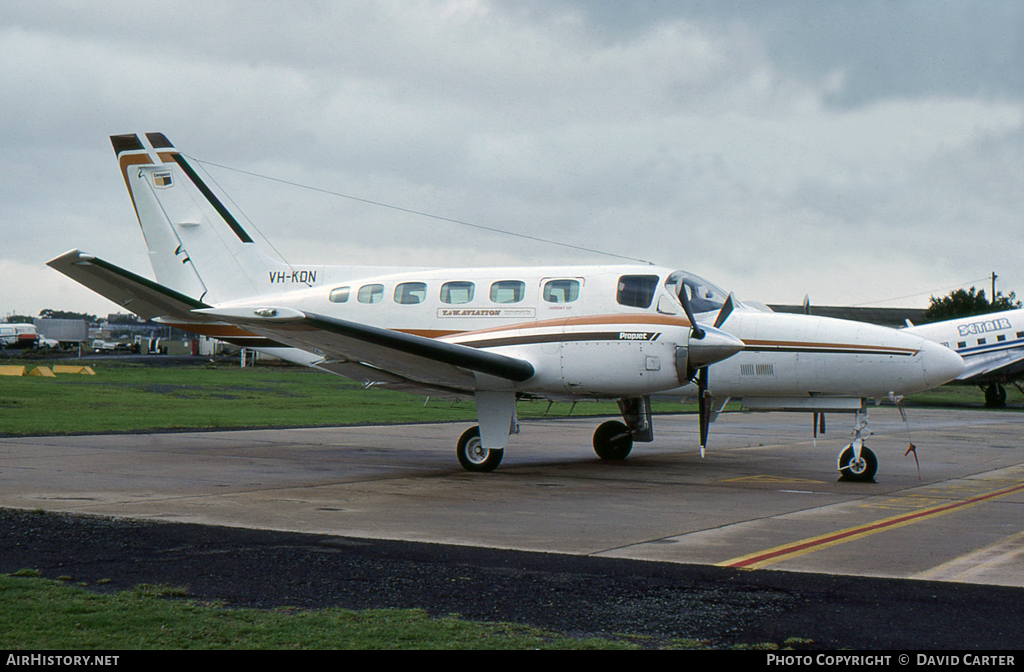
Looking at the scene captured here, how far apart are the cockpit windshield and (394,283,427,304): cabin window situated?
4.09 metres

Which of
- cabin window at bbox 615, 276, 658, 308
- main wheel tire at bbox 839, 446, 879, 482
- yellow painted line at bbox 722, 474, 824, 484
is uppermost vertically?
cabin window at bbox 615, 276, 658, 308

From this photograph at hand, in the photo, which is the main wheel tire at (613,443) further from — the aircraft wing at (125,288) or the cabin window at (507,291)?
the aircraft wing at (125,288)

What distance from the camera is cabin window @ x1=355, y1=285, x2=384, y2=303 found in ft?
48.6

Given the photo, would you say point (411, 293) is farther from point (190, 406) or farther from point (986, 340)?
point (986, 340)

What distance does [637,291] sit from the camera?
43.0ft

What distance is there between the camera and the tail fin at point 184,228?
16.3m

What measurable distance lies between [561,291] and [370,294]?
3.45 metres

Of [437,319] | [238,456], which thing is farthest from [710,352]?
[238,456]

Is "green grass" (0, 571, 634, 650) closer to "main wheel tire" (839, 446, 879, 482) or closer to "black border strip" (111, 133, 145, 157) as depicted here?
"main wheel tire" (839, 446, 879, 482)

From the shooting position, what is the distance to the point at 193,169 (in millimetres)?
16422

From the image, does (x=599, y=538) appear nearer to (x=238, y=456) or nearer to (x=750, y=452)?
(x=238, y=456)

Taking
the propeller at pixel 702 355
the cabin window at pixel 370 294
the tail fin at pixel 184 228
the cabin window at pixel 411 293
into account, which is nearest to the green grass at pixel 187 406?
the tail fin at pixel 184 228

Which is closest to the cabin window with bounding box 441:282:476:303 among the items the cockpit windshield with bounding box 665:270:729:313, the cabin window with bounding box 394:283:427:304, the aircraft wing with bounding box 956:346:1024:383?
the cabin window with bounding box 394:283:427:304
